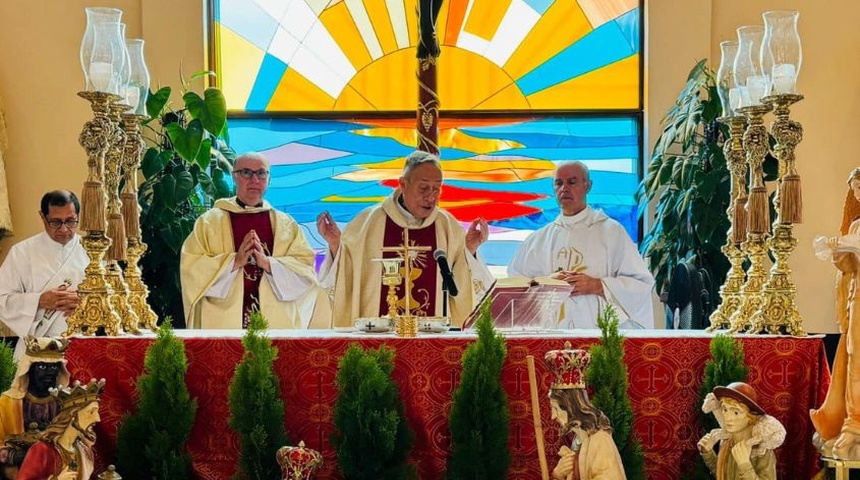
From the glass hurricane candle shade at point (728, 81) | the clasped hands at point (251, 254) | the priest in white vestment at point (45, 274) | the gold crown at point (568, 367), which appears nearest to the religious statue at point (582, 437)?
the gold crown at point (568, 367)

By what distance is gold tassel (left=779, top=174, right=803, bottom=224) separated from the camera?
15.8 feet

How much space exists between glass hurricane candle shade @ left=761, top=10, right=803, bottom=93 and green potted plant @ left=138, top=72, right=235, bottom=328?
12.8 ft

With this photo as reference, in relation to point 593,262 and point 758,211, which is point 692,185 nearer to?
point 593,262

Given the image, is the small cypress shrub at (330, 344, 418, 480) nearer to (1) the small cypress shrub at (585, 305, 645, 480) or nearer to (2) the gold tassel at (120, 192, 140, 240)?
(1) the small cypress shrub at (585, 305, 645, 480)

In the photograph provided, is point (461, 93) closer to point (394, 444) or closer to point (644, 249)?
point (644, 249)

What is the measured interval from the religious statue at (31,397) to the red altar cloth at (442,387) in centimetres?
60

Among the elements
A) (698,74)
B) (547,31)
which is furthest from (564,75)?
(698,74)

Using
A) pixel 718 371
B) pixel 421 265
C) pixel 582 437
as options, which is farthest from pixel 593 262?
pixel 582 437

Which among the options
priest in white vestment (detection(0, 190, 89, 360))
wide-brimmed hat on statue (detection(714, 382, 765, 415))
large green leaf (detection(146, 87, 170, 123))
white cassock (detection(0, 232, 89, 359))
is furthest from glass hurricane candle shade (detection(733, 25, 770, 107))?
large green leaf (detection(146, 87, 170, 123))

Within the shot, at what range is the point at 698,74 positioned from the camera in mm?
7879

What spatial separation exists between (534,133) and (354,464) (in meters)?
4.70

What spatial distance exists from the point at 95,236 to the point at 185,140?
2.84m

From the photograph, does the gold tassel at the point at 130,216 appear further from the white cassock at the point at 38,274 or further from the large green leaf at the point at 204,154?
the large green leaf at the point at 204,154

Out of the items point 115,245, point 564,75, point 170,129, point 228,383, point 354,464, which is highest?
point 564,75
